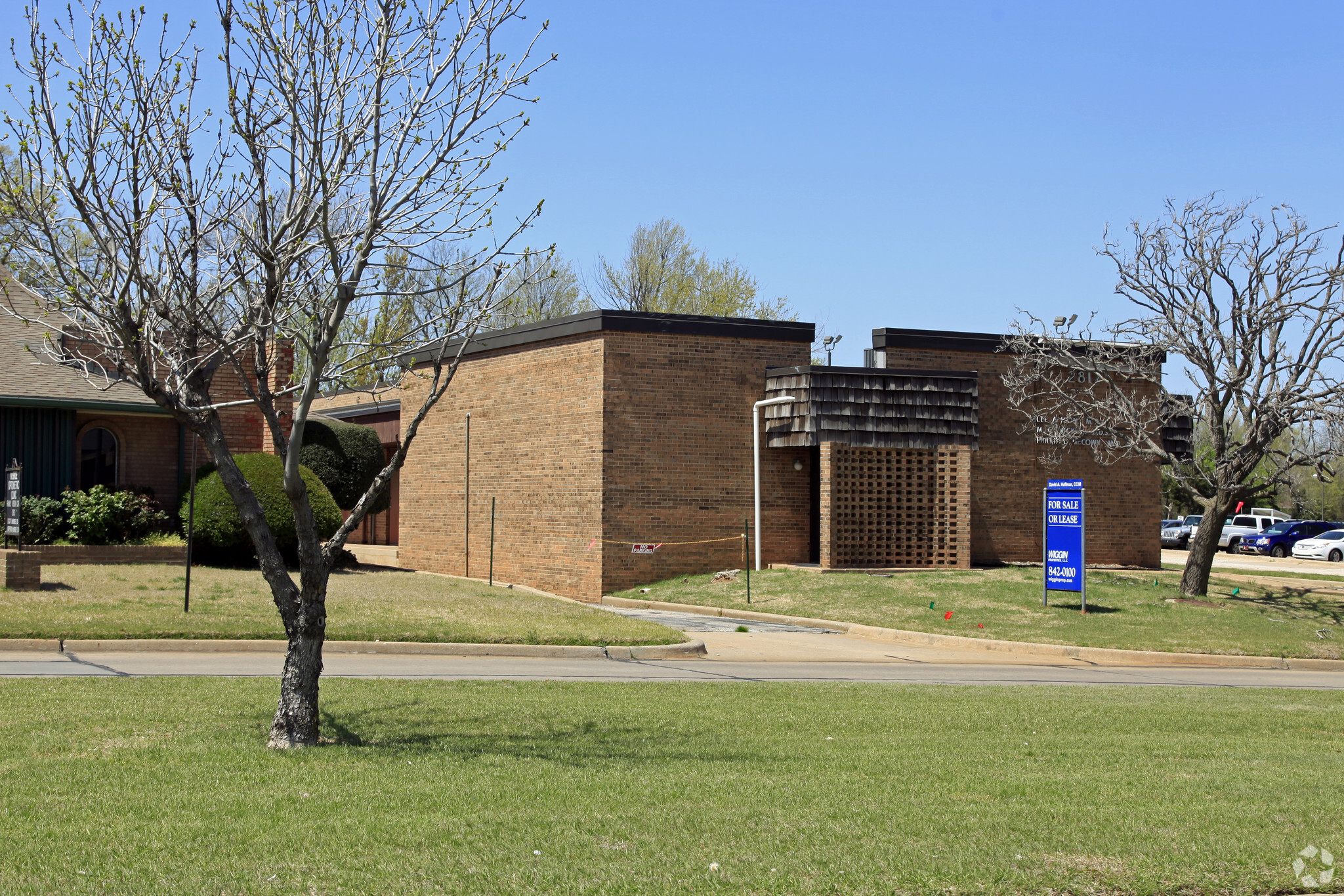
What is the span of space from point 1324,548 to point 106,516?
44700 mm

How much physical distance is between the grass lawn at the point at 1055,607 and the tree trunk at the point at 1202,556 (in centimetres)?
36

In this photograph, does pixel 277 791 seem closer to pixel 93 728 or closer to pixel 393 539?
pixel 93 728

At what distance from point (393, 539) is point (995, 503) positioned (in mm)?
23864

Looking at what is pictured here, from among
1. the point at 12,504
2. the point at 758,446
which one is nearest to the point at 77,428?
the point at 12,504

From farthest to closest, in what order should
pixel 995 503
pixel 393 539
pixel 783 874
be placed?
pixel 393 539
pixel 995 503
pixel 783 874

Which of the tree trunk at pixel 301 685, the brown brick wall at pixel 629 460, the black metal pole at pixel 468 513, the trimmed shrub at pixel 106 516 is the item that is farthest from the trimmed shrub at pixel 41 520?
the tree trunk at pixel 301 685

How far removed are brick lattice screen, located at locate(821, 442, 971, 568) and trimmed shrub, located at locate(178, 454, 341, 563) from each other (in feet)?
33.1

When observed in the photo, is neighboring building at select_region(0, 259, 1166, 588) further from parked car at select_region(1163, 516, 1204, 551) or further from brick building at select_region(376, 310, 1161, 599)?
parked car at select_region(1163, 516, 1204, 551)

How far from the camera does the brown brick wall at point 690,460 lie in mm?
24422

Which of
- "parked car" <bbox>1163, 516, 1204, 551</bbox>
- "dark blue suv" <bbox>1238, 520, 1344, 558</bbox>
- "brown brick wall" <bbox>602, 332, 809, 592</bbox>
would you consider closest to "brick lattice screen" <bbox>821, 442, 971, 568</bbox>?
"brown brick wall" <bbox>602, 332, 809, 592</bbox>

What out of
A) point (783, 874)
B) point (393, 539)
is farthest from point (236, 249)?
point (393, 539)

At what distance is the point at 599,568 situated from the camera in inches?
957

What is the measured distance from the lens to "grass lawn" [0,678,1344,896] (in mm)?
5422

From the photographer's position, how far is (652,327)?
974 inches
